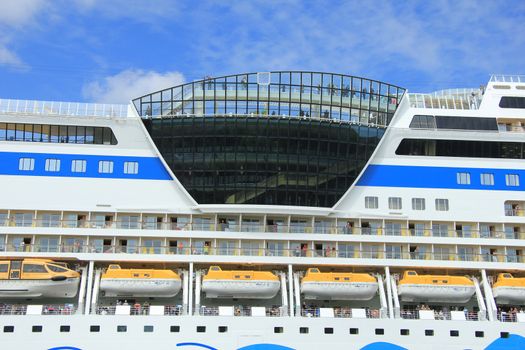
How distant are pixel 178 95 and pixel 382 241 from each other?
40.1 ft

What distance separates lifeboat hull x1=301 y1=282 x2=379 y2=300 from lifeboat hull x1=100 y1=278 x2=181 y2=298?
5.95m

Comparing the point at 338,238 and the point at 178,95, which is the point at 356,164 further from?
the point at 178,95

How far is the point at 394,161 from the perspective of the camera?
35.0m

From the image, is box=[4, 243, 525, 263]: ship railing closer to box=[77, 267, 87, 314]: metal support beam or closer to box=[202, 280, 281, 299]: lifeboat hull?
box=[77, 267, 87, 314]: metal support beam

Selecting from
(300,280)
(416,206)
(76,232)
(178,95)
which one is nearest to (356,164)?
(416,206)

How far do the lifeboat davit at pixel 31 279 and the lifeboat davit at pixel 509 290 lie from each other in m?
19.8

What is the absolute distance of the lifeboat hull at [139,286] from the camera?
3011cm

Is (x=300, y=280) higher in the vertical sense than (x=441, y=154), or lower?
lower

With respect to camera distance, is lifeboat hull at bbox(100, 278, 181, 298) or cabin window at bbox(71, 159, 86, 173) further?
cabin window at bbox(71, 159, 86, 173)

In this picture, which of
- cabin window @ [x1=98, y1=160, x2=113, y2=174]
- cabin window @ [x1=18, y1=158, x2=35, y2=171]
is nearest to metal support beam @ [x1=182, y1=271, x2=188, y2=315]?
cabin window @ [x1=98, y1=160, x2=113, y2=174]


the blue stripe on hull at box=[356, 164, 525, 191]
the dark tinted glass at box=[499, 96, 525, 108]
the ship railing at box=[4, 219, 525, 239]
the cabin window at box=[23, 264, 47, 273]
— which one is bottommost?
the cabin window at box=[23, 264, 47, 273]

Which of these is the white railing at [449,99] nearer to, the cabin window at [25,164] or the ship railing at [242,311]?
the ship railing at [242,311]

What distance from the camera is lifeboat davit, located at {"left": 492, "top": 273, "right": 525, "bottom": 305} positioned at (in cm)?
3192

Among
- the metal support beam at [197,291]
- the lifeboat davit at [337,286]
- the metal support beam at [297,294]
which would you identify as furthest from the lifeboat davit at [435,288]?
the metal support beam at [197,291]
